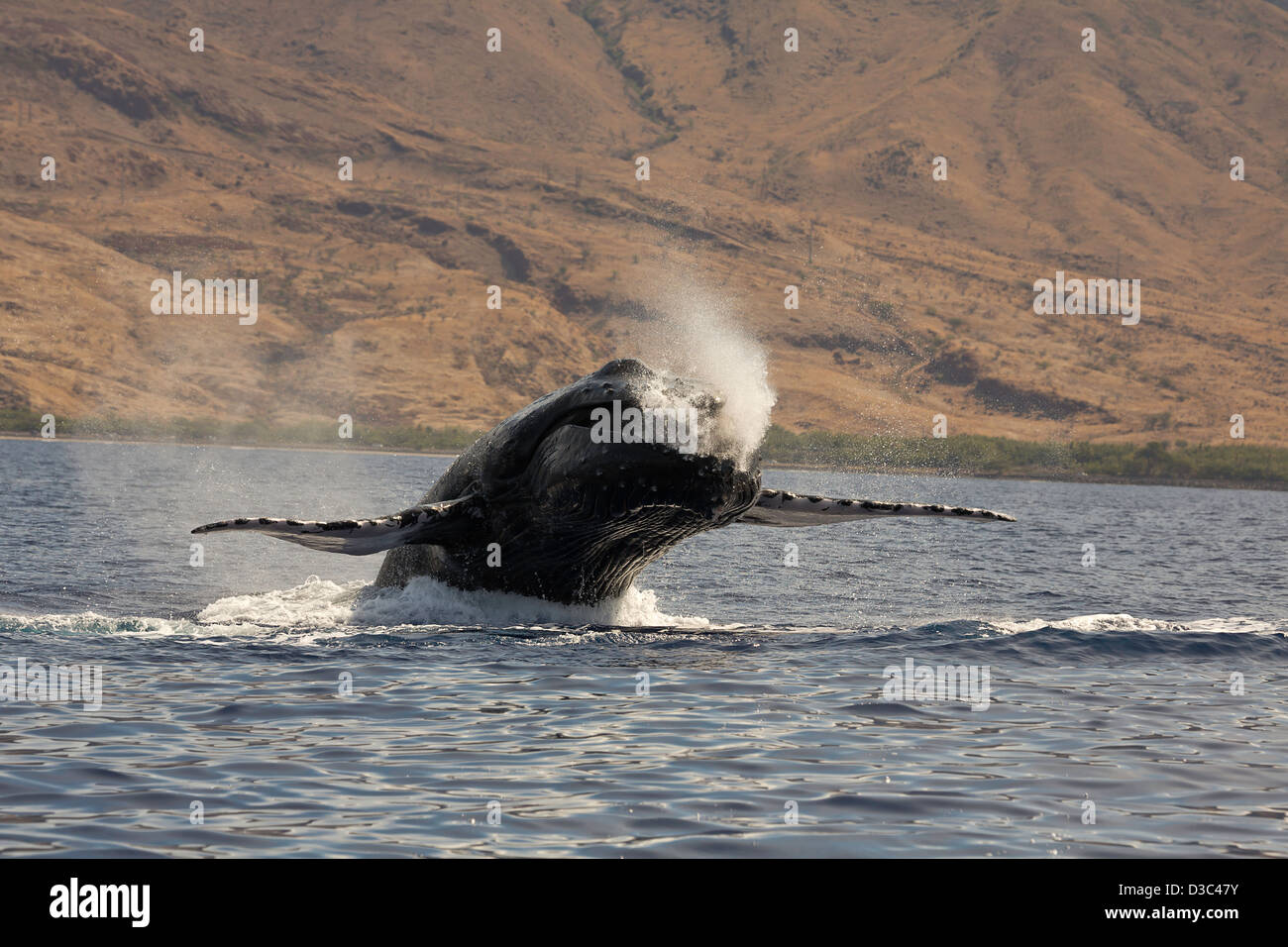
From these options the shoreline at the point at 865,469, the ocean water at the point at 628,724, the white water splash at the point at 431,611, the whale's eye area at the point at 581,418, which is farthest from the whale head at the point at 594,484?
the shoreline at the point at 865,469

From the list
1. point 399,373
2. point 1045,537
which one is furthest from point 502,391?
point 1045,537

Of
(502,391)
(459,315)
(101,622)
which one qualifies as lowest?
(101,622)

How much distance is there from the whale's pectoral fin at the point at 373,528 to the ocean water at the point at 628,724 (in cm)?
122

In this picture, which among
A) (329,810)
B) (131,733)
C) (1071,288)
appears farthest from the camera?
(1071,288)

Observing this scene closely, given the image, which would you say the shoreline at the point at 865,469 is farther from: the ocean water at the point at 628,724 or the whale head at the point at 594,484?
the whale head at the point at 594,484

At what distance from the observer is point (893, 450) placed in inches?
5561

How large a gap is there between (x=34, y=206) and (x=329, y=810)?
18312 centimetres

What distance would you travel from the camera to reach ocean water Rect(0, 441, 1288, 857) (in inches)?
356

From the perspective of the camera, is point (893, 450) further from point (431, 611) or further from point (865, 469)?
point (431, 611)

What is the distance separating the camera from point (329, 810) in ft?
30.5

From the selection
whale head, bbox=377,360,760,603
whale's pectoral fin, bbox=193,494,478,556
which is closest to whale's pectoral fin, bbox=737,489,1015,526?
whale head, bbox=377,360,760,603

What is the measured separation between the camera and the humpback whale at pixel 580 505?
13656 millimetres

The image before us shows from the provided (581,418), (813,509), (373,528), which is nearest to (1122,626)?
(813,509)
